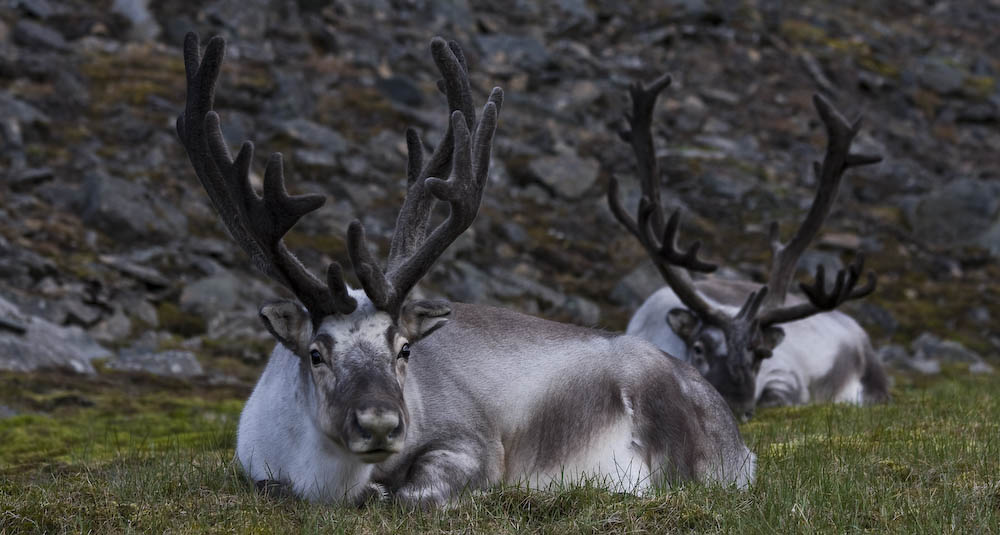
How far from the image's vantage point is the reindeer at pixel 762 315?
1414cm

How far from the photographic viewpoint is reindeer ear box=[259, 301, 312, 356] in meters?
7.64

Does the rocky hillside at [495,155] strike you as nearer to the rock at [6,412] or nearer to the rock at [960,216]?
the rock at [960,216]

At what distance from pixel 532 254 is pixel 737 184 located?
337 inches

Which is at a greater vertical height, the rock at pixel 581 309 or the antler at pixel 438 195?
the antler at pixel 438 195

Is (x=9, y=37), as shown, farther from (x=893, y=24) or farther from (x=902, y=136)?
(x=893, y=24)

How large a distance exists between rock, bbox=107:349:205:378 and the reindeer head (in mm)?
11254

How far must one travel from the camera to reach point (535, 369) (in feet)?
28.6

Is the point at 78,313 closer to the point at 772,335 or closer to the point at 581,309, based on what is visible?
the point at 581,309

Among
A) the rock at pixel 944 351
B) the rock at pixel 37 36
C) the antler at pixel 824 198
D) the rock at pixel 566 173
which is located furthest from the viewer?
the rock at pixel 37 36

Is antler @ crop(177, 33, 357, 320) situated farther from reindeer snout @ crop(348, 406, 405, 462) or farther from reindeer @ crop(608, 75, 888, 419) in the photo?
reindeer @ crop(608, 75, 888, 419)

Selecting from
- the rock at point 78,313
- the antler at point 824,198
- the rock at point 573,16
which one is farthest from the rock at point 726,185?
the rock at point 78,313

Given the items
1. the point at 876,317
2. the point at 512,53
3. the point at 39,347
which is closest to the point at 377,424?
the point at 39,347

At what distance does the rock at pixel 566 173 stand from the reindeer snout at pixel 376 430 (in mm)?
25892

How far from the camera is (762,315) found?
15.1 m
